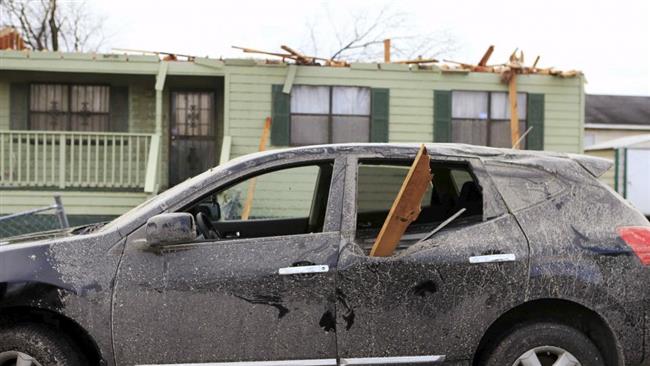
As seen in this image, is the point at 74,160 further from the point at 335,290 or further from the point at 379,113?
the point at 335,290

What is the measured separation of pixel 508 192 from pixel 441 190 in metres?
0.84

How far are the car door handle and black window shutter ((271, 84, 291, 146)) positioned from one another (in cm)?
975

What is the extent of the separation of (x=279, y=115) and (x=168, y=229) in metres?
9.86

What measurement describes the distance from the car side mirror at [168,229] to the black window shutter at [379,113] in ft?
32.9

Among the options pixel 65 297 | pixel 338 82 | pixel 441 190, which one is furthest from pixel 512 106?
pixel 65 297

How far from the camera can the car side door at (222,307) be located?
3.59 metres

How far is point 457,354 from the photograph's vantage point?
12.2ft

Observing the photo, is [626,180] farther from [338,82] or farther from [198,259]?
[198,259]

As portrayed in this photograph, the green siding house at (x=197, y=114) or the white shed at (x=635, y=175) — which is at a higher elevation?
the green siding house at (x=197, y=114)

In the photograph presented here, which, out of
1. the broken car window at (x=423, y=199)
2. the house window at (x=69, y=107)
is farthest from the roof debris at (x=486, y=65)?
the broken car window at (x=423, y=199)

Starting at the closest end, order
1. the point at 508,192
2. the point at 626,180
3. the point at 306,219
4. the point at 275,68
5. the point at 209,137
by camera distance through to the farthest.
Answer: the point at 508,192 < the point at 306,219 < the point at 275,68 < the point at 209,137 < the point at 626,180

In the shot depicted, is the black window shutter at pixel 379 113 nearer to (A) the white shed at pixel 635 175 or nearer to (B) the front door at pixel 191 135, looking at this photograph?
(B) the front door at pixel 191 135

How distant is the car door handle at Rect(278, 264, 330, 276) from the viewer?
143 inches

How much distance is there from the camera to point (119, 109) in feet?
45.9
